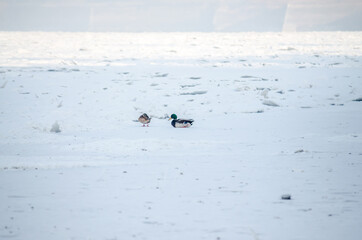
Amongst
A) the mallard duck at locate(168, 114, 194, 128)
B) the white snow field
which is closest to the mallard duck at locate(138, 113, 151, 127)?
the white snow field

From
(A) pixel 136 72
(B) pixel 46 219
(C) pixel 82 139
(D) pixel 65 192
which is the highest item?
(A) pixel 136 72

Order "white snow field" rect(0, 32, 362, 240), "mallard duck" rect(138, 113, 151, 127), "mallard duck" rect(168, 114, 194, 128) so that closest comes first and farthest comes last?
"white snow field" rect(0, 32, 362, 240) → "mallard duck" rect(168, 114, 194, 128) → "mallard duck" rect(138, 113, 151, 127)

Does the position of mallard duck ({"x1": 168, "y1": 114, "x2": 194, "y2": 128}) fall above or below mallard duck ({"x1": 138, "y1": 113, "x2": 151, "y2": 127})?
below

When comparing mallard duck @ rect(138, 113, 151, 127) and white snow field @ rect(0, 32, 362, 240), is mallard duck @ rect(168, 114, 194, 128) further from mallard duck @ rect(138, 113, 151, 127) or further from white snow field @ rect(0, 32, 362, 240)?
mallard duck @ rect(138, 113, 151, 127)

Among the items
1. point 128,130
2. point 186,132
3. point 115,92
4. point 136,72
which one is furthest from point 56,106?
point 136,72

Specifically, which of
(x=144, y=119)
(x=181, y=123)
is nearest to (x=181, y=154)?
(x=181, y=123)

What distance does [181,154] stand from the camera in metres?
9.73

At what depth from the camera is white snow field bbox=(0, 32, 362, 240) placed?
5766 millimetres

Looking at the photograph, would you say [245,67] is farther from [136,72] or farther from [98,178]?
[98,178]

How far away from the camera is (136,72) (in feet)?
78.4

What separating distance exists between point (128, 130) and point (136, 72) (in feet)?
38.9

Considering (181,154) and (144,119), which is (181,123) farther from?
(181,154)

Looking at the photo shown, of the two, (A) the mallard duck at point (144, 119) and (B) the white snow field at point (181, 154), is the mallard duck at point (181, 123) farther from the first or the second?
(A) the mallard duck at point (144, 119)

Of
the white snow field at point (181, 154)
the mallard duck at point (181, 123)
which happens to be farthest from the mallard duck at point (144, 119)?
the mallard duck at point (181, 123)
